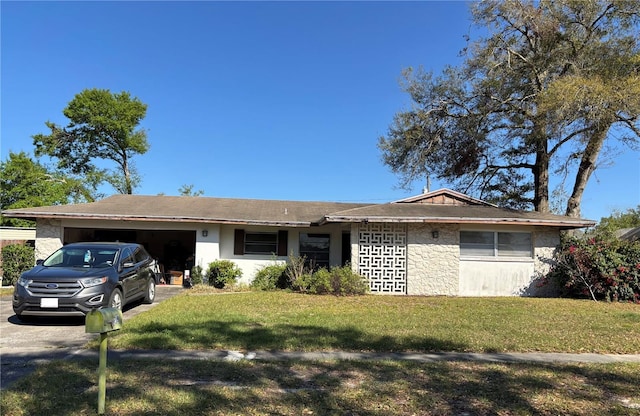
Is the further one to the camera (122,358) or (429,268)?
(429,268)

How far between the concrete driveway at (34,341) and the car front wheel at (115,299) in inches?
16.0

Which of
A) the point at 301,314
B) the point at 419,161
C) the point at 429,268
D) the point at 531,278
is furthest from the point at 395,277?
the point at 419,161

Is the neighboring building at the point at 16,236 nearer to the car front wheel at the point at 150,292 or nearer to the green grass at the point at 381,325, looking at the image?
the car front wheel at the point at 150,292

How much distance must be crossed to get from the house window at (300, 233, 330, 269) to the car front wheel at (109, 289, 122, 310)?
840 cm

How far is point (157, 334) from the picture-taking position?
7.25 metres

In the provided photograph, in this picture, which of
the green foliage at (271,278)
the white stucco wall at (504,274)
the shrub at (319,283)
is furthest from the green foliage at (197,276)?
the white stucco wall at (504,274)

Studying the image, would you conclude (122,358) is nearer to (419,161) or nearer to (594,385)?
(594,385)

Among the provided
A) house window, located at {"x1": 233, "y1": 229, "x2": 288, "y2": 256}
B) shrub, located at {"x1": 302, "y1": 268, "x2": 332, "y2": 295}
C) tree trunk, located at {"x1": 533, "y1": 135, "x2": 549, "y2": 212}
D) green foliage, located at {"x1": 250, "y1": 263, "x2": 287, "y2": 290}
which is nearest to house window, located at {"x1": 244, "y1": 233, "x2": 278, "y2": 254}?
house window, located at {"x1": 233, "y1": 229, "x2": 288, "y2": 256}

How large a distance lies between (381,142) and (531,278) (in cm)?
1030

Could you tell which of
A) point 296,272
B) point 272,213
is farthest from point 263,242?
point 296,272

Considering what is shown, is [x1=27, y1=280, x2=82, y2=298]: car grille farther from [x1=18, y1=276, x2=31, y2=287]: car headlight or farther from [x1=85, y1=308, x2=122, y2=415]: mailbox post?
[x1=85, y1=308, x2=122, y2=415]: mailbox post

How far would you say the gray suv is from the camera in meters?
8.02

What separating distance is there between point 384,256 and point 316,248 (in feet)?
11.3

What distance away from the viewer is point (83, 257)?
31.2 feet
